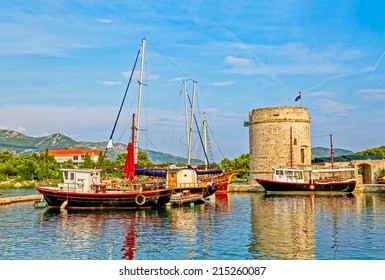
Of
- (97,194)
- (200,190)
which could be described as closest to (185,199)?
(200,190)

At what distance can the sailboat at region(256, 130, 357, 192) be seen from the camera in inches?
1315

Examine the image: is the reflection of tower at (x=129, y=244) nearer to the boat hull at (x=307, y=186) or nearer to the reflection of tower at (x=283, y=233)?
the reflection of tower at (x=283, y=233)

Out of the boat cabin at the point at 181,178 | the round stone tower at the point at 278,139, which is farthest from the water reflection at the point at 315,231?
the round stone tower at the point at 278,139

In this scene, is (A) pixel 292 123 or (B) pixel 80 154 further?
(B) pixel 80 154

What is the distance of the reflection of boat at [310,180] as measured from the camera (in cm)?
3341

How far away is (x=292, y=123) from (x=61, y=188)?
68.3 ft

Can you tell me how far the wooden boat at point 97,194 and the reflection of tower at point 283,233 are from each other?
17.1 feet

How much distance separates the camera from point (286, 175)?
35375 mm

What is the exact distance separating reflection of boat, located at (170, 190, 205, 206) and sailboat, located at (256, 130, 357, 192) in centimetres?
975

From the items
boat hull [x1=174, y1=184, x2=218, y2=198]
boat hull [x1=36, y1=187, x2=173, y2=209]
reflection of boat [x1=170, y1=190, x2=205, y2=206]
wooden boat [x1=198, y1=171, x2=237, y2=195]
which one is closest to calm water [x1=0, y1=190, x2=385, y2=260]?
boat hull [x1=36, y1=187, x2=173, y2=209]

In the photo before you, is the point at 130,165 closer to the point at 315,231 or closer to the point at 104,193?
the point at 104,193

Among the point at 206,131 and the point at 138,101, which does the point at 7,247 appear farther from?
the point at 206,131
